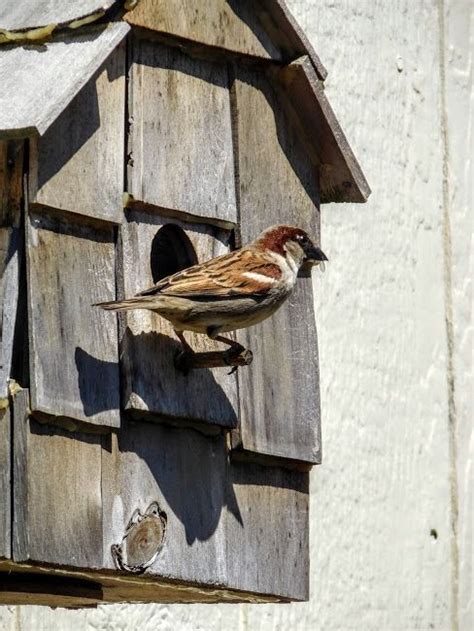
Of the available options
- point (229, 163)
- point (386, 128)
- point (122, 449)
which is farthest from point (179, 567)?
point (386, 128)

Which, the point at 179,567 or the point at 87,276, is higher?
the point at 87,276

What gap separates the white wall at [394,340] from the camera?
17.7 feet

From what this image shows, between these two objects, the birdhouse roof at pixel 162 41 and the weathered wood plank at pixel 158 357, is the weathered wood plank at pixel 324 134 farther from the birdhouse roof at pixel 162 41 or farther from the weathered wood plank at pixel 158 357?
the weathered wood plank at pixel 158 357

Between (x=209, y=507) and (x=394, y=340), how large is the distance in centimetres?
138

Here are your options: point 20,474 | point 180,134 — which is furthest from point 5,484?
point 180,134

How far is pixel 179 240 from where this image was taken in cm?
459

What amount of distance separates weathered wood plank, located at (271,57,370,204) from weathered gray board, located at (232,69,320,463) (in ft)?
0.13

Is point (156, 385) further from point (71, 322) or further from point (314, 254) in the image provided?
point (314, 254)

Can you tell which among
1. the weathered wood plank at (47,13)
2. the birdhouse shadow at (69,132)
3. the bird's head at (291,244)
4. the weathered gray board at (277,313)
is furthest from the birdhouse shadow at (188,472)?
the weathered wood plank at (47,13)

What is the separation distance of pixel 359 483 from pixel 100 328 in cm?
149

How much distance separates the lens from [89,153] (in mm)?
4258

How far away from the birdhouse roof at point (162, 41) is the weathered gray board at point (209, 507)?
2.45ft

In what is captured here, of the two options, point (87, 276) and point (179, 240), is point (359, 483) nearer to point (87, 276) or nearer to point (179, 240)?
point (179, 240)

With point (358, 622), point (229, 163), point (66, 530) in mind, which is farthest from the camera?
point (358, 622)
